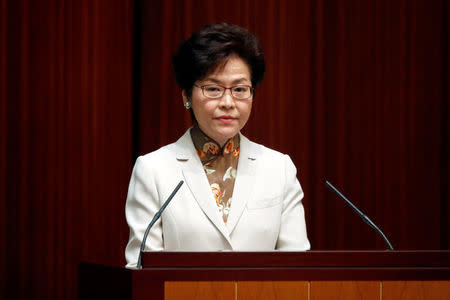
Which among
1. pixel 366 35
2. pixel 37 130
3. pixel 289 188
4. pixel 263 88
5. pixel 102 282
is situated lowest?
pixel 102 282

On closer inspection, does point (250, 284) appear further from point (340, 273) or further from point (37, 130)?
point (37, 130)

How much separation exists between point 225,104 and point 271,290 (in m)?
0.68

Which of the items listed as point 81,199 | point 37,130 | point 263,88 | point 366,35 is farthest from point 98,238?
point 366,35

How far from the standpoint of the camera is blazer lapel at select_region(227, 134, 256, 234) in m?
1.99

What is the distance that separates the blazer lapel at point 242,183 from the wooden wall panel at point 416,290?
0.59 meters

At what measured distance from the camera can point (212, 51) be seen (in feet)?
6.62

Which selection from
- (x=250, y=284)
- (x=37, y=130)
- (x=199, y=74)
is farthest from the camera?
(x=37, y=130)

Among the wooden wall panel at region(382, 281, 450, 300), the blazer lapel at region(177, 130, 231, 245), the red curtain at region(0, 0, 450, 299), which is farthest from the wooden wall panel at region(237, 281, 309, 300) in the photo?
the red curtain at region(0, 0, 450, 299)

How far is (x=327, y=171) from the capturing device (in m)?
3.25

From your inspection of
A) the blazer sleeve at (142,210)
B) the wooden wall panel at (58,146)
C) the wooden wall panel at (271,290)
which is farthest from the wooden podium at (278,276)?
the wooden wall panel at (58,146)

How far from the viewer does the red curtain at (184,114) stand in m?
2.94

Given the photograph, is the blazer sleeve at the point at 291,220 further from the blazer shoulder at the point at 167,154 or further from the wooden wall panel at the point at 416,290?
the wooden wall panel at the point at 416,290

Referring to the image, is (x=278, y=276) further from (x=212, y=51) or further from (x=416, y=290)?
(x=212, y=51)

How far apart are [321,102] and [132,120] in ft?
2.74
